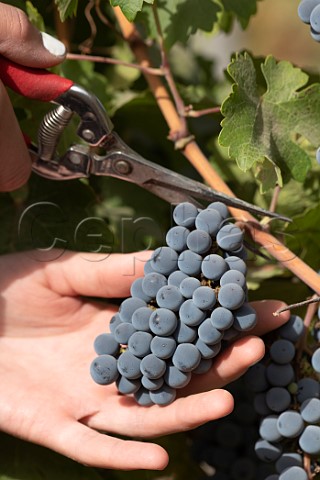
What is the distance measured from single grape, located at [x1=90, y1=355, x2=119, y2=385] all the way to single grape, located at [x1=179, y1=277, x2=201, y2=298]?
134mm

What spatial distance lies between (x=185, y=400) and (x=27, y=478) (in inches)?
12.7

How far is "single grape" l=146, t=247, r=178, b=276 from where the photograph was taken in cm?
85

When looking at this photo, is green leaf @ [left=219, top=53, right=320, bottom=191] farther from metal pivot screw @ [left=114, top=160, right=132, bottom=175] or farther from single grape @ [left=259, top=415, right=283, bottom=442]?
single grape @ [left=259, top=415, right=283, bottom=442]

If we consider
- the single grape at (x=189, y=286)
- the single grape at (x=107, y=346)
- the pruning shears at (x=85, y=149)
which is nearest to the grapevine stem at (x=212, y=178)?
the pruning shears at (x=85, y=149)

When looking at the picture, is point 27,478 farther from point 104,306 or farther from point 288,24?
point 288,24

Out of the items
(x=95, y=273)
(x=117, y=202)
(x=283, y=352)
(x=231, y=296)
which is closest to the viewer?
(x=231, y=296)

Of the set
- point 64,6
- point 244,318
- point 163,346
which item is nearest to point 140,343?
point 163,346

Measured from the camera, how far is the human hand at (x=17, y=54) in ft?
2.85

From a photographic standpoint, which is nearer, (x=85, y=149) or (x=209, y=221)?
(x=209, y=221)

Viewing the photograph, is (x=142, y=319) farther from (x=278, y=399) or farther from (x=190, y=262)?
(x=278, y=399)

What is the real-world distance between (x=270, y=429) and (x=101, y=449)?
23 cm

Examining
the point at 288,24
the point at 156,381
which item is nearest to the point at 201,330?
the point at 156,381

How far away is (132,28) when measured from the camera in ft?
3.76

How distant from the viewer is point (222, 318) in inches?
31.9
